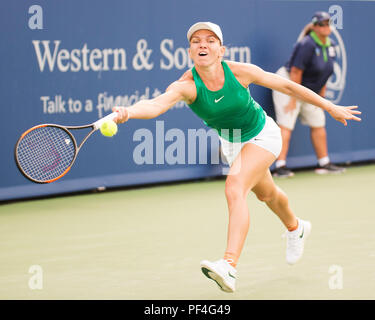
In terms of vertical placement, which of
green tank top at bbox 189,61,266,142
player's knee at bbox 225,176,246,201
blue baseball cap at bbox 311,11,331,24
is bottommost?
player's knee at bbox 225,176,246,201

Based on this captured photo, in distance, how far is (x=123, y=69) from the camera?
8492 millimetres

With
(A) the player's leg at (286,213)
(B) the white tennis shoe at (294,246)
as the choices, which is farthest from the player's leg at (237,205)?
(B) the white tennis shoe at (294,246)

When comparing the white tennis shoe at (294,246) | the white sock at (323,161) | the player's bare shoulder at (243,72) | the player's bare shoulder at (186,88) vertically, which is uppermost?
the player's bare shoulder at (243,72)

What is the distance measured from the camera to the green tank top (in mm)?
4727

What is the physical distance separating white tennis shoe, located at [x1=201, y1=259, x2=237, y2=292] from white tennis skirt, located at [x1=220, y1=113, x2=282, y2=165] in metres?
0.87

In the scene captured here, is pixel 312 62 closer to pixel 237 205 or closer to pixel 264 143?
pixel 264 143

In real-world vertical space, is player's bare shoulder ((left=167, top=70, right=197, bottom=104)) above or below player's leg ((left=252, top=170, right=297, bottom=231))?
above

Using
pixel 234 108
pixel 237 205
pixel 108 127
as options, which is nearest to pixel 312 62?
pixel 234 108

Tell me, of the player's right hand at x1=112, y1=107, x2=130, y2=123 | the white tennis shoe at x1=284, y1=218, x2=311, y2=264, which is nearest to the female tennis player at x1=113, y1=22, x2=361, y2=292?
the player's right hand at x1=112, y1=107, x2=130, y2=123

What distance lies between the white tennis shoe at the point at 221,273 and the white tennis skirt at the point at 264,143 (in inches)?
34.4

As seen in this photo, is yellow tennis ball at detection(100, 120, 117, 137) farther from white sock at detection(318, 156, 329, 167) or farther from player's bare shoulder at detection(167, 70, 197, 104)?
white sock at detection(318, 156, 329, 167)

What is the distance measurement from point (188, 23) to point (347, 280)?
15.2 feet

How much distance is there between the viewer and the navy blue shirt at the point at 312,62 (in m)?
9.13

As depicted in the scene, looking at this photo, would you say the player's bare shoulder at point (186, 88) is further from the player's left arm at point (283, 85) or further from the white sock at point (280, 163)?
the white sock at point (280, 163)
